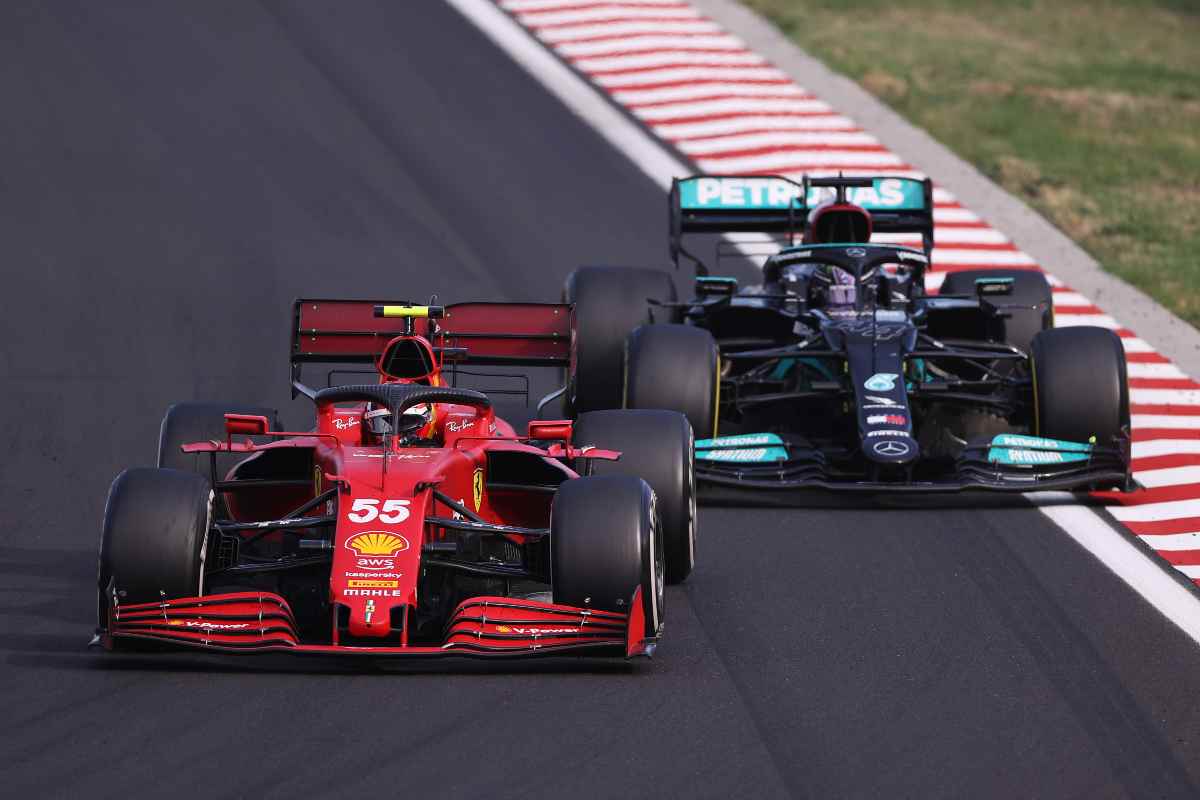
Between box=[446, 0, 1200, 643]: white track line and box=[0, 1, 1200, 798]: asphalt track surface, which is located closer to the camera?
box=[0, 1, 1200, 798]: asphalt track surface

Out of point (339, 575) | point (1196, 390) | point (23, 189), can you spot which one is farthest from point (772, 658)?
point (23, 189)

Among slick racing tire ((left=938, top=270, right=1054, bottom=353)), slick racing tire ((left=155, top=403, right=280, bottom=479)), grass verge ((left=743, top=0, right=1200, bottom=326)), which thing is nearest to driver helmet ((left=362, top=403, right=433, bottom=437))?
slick racing tire ((left=155, top=403, right=280, bottom=479))

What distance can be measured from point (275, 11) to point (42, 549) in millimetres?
16638

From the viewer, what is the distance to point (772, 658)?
10844mm

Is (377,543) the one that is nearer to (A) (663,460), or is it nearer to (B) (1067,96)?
(A) (663,460)

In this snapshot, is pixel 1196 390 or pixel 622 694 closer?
pixel 622 694

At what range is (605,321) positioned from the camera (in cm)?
1683

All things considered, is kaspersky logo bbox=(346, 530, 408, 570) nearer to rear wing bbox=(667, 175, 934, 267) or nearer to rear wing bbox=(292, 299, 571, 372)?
rear wing bbox=(292, 299, 571, 372)

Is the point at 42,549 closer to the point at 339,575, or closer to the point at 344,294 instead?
the point at 339,575

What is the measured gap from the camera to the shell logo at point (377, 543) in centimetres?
1026

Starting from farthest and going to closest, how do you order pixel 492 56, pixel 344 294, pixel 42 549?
pixel 492 56, pixel 344 294, pixel 42 549

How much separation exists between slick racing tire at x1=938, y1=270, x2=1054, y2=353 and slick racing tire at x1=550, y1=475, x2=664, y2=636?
22.8ft

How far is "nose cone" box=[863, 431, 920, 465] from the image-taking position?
46.5 ft

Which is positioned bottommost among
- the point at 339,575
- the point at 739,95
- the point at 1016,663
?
the point at 1016,663
